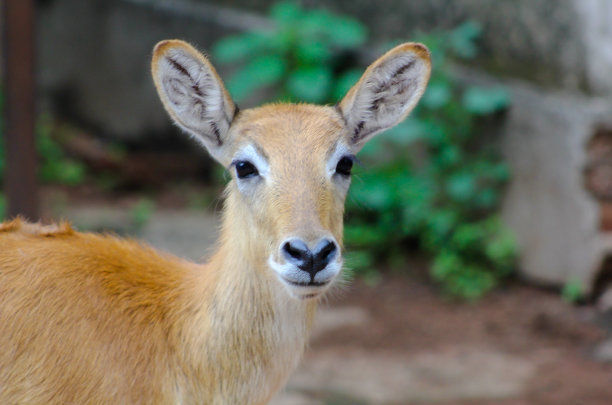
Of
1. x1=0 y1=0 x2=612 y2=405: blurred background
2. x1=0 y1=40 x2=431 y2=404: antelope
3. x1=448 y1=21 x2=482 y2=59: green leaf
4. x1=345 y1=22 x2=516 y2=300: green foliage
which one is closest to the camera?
x1=0 y1=40 x2=431 y2=404: antelope

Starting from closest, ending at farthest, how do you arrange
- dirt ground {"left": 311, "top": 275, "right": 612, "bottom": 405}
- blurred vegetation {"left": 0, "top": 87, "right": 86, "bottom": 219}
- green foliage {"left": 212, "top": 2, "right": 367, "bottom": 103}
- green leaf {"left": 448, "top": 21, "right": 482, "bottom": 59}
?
dirt ground {"left": 311, "top": 275, "right": 612, "bottom": 405} → green leaf {"left": 448, "top": 21, "right": 482, "bottom": 59} → green foliage {"left": 212, "top": 2, "right": 367, "bottom": 103} → blurred vegetation {"left": 0, "top": 87, "right": 86, "bottom": 219}

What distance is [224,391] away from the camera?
3.78 metres

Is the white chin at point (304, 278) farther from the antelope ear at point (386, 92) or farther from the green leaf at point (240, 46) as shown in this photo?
the green leaf at point (240, 46)

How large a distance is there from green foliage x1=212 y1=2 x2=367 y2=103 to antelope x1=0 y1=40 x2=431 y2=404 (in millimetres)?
4532

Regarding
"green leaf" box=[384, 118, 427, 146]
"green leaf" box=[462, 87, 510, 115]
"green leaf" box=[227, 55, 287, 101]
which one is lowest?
"green leaf" box=[384, 118, 427, 146]

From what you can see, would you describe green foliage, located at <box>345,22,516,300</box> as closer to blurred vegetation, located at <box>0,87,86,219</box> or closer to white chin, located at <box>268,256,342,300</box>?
blurred vegetation, located at <box>0,87,86,219</box>

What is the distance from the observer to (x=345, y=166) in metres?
3.96

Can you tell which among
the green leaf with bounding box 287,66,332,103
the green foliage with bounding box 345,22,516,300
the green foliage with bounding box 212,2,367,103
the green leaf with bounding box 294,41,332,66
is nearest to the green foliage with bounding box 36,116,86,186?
the green foliage with bounding box 212,2,367,103

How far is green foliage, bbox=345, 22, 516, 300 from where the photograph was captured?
8.01 metres

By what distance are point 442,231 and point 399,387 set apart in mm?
2179

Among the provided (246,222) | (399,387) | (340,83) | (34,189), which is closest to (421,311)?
(399,387)

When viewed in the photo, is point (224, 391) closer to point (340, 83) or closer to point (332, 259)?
point (332, 259)

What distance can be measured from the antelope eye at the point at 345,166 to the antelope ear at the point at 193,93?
0.60 metres

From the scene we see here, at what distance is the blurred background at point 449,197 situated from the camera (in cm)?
687
